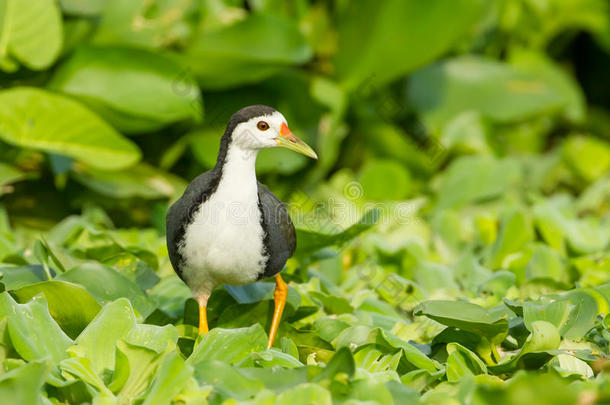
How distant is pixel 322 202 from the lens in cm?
414

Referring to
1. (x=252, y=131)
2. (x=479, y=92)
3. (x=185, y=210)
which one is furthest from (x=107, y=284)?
(x=479, y=92)

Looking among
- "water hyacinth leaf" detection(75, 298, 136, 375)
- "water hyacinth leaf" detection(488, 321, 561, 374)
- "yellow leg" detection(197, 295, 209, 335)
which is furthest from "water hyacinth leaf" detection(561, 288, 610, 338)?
"water hyacinth leaf" detection(75, 298, 136, 375)

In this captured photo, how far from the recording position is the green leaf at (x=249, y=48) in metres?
3.76

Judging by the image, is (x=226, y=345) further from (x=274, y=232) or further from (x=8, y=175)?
(x=8, y=175)

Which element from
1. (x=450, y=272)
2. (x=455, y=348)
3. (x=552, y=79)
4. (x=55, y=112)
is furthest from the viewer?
(x=552, y=79)

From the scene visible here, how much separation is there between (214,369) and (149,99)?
Answer: 6.46 feet

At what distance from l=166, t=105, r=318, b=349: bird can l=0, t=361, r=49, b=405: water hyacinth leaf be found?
0.63 m

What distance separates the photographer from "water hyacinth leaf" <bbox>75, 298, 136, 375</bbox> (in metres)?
1.99

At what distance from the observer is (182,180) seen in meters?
3.95

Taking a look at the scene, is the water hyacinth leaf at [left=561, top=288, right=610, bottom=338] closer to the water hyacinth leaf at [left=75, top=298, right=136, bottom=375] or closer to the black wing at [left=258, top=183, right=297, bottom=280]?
the black wing at [left=258, top=183, right=297, bottom=280]

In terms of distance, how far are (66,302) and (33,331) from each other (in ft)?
0.72

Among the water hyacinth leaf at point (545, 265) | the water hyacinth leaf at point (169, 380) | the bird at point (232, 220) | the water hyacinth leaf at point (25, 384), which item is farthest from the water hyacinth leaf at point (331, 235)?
the water hyacinth leaf at point (25, 384)

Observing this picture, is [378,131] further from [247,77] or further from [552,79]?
[552,79]

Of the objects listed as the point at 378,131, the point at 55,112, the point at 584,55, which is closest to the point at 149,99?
the point at 55,112
